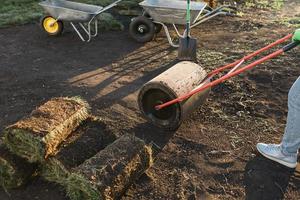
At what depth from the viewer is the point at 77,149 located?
400cm

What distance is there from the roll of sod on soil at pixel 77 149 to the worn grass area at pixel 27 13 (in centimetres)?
496

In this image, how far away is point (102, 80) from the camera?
21.6 ft

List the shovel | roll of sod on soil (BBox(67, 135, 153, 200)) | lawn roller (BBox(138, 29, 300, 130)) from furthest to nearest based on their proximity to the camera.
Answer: the shovel, lawn roller (BBox(138, 29, 300, 130)), roll of sod on soil (BBox(67, 135, 153, 200))

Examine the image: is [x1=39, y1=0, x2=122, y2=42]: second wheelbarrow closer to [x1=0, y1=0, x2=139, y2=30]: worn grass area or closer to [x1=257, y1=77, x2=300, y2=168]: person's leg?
[x1=0, y1=0, x2=139, y2=30]: worn grass area

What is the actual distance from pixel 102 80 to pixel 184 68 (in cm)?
194

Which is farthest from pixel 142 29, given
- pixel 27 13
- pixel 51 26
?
pixel 27 13

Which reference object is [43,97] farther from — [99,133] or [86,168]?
[86,168]

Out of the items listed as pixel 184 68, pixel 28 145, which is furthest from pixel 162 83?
pixel 28 145

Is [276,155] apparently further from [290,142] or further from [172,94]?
[172,94]

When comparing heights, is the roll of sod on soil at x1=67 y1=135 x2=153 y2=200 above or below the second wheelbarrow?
below

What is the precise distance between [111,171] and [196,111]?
2.18 m

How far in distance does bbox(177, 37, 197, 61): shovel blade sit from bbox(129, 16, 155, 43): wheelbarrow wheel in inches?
53.0

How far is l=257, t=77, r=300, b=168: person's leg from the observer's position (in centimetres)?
397

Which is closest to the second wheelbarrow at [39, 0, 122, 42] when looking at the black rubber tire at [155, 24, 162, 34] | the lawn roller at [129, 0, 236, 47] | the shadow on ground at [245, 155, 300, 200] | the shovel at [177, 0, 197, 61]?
the lawn roller at [129, 0, 236, 47]
